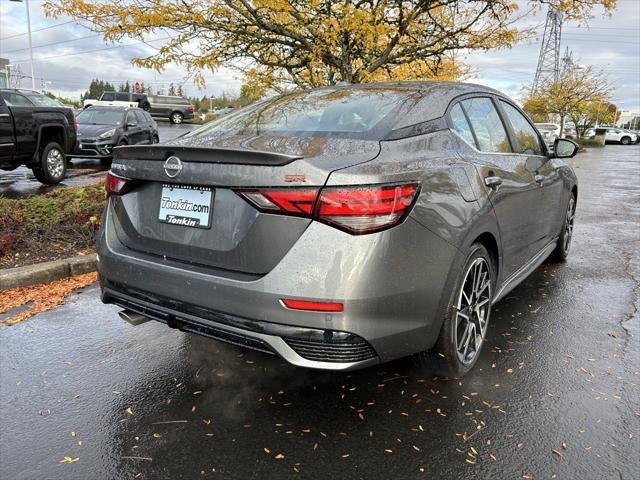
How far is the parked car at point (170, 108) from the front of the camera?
40.4 m

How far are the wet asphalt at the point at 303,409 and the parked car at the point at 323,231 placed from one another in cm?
35

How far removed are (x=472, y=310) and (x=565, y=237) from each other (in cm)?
286

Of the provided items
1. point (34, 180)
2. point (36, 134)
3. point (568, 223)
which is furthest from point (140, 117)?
point (568, 223)

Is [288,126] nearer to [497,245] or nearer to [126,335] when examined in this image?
[497,245]

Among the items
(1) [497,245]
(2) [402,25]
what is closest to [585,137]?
(2) [402,25]

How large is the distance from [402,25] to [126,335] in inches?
→ 215

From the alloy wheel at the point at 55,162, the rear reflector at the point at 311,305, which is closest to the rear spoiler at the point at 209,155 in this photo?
the rear reflector at the point at 311,305

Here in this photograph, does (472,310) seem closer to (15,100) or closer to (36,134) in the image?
(36,134)

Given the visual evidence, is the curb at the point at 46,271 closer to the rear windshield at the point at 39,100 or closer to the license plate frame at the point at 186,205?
the license plate frame at the point at 186,205

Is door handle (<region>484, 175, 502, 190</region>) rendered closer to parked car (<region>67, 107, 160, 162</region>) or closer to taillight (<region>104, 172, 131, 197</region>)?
taillight (<region>104, 172, 131, 197</region>)

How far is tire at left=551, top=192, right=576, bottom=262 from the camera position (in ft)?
17.5

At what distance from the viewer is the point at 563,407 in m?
2.80

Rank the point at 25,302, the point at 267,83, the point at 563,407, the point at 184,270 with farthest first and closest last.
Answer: the point at 267,83 → the point at 25,302 → the point at 563,407 → the point at 184,270

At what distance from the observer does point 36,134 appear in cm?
952
